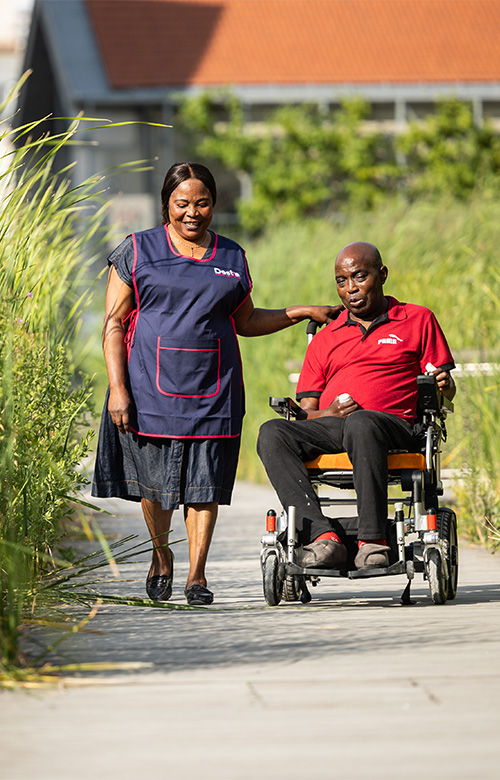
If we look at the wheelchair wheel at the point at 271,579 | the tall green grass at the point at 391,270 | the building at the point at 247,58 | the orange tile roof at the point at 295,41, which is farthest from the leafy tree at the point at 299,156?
the wheelchair wheel at the point at 271,579

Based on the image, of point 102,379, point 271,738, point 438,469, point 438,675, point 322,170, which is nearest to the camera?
point 271,738

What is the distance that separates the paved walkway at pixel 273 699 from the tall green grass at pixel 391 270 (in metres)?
3.48

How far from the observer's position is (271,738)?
283 centimetres

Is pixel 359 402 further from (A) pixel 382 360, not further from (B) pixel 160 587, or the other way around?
(B) pixel 160 587

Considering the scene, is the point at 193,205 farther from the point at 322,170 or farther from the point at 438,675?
the point at 322,170

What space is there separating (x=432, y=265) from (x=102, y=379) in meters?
6.92

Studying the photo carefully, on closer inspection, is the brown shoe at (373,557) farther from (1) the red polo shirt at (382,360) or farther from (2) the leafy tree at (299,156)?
(2) the leafy tree at (299,156)

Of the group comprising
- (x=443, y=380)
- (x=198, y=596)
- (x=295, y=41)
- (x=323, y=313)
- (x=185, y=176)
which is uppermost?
(x=295, y=41)

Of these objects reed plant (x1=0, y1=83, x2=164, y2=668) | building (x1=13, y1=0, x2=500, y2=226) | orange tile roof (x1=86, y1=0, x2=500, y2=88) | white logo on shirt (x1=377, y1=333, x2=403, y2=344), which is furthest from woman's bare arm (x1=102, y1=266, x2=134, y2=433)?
orange tile roof (x1=86, y1=0, x2=500, y2=88)

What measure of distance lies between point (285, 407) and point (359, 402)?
27cm

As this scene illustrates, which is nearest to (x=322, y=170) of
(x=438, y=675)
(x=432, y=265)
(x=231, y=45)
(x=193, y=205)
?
(x=231, y=45)

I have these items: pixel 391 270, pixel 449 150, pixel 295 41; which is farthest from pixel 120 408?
pixel 295 41

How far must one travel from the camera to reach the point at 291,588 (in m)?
4.86

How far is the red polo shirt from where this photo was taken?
496 centimetres
